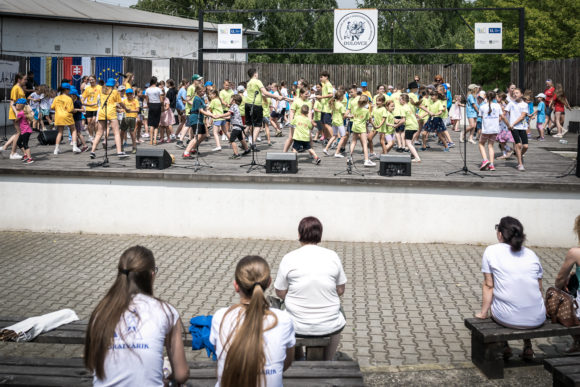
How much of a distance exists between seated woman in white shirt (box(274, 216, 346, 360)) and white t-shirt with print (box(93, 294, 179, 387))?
190 centimetres

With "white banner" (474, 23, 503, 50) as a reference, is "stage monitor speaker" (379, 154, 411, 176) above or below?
below

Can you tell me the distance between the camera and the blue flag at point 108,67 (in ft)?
99.6

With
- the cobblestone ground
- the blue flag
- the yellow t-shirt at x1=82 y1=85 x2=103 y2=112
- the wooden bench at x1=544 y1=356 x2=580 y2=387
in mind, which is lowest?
the cobblestone ground

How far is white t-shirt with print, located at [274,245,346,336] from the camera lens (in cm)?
576

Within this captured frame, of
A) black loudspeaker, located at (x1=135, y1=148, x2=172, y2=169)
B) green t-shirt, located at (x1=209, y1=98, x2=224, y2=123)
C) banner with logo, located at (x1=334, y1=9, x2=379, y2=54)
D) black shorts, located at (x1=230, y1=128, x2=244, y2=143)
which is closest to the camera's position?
black loudspeaker, located at (x1=135, y1=148, x2=172, y2=169)

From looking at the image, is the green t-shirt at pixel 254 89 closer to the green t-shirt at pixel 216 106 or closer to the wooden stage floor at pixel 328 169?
the green t-shirt at pixel 216 106

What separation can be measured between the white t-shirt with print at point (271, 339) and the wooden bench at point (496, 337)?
120 inches

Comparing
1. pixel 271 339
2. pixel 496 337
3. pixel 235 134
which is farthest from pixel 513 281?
pixel 235 134

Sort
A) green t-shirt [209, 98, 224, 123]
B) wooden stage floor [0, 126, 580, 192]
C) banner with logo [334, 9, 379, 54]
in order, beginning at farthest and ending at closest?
banner with logo [334, 9, 379, 54]
green t-shirt [209, 98, 224, 123]
wooden stage floor [0, 126, 580, 192]

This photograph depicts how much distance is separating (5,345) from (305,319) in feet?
12.9

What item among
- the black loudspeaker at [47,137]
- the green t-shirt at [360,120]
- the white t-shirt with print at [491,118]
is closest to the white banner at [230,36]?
the black loudspeaker at [47,137]

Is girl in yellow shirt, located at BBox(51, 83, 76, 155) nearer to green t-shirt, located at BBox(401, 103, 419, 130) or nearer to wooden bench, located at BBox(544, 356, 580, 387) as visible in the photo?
green t-shirt, located at BBox(401, 103, 419, 130)

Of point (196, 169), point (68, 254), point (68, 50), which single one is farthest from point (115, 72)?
point (68, 254)

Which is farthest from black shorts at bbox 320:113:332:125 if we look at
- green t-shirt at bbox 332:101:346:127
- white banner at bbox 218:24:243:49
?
white banner at bbox 218:24:243:49
